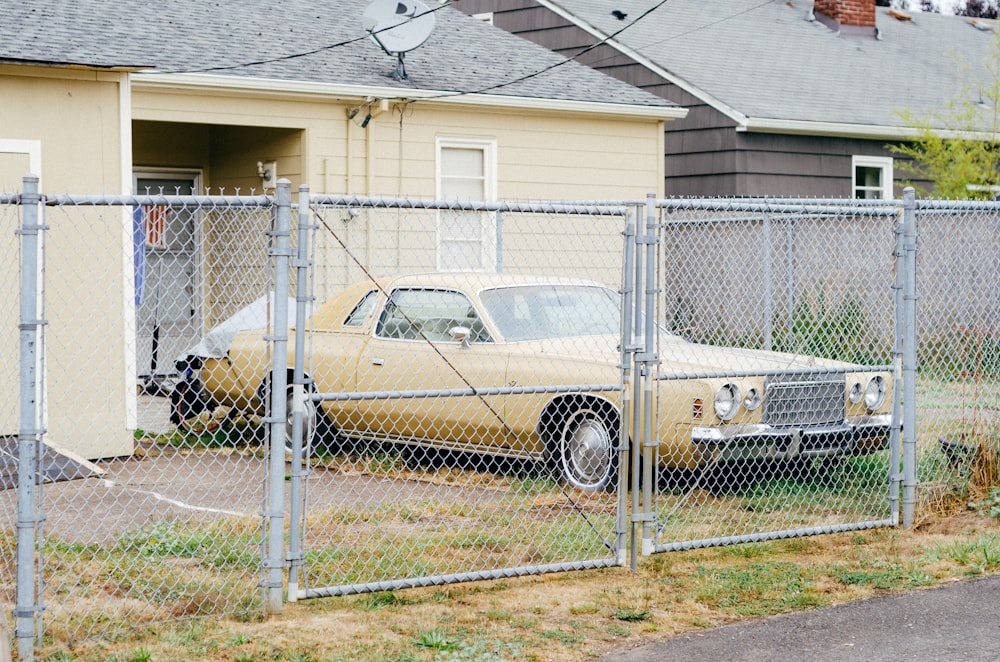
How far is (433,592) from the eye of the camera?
6172mm

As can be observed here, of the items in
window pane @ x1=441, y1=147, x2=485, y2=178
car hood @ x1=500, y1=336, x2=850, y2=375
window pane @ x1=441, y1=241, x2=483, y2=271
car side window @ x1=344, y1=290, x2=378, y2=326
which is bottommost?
car hood @ x1=500, y1=336, x2=850, y2=375

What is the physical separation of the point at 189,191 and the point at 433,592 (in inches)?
401

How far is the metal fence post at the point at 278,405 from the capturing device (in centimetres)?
560

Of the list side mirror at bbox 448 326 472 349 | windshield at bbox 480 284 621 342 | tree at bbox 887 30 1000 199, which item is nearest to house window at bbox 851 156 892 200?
tree at bbox 887 30 1000 199

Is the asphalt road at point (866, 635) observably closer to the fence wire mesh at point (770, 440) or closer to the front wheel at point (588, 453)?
the fence wire mesh at point (770, 440)

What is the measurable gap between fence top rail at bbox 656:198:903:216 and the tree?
9.74m

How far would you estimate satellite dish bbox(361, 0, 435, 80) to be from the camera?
14.0m

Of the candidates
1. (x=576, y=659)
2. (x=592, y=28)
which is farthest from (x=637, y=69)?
(x=576, y=659)

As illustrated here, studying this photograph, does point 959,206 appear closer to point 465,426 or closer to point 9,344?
point 465,426

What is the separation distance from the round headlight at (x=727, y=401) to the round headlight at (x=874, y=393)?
1106 mm

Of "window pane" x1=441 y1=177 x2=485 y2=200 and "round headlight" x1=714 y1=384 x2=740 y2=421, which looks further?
"window pane" x1=441 y1=177 x2=485 y2=200

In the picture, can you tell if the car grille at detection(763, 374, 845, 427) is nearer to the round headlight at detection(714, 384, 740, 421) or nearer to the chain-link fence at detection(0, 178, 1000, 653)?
the chain-link fence at detection(0, 178, 1000, 653)

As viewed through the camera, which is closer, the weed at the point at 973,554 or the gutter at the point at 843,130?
the weed at the point at 973,554

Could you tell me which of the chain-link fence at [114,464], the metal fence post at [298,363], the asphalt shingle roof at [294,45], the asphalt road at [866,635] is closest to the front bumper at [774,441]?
the asphalt road at [866,635]
